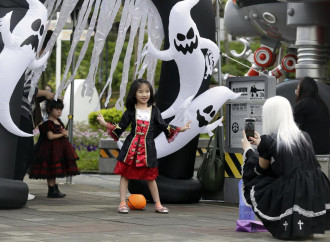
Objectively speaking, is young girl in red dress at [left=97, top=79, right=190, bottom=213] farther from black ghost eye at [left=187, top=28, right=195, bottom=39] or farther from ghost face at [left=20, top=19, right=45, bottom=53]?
ghost face at [left=20, top=19, right=45, bottom=53]

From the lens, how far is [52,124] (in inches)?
406

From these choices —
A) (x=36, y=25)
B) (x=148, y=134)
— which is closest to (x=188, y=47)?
(x=148, y=134)

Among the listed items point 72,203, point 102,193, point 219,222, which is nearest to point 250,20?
point 102,193

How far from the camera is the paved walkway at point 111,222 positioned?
6.91 m

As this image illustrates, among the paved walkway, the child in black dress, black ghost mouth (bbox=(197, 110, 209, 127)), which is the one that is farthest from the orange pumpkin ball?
the child in black dress

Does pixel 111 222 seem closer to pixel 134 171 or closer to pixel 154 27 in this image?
pixel 134 171

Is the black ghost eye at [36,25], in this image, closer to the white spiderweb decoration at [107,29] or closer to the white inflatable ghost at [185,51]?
the white spiderweb decoration at [107,29]

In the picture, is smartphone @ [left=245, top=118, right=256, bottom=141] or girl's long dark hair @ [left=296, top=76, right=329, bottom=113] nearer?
smartphone @ [left=245, top=118, right=256, bottom=141]

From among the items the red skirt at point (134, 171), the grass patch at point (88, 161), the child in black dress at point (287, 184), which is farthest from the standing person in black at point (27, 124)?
the grass patch at point (88, 161)

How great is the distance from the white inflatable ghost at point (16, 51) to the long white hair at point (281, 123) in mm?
2961

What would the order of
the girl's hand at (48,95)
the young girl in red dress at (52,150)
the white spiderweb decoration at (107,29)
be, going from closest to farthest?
the white spiderweb decoration at (107,29) → the girl's hand at (48,95) → the young girl in red dress at (52,150)

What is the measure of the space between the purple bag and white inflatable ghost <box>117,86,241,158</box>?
7.37 ft

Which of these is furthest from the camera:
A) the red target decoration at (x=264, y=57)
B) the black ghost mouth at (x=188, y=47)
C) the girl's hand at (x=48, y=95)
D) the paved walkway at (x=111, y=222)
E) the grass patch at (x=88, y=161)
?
the grass patch at (x=88, y=161)

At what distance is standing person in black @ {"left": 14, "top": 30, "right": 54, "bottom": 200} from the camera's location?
9742mm
